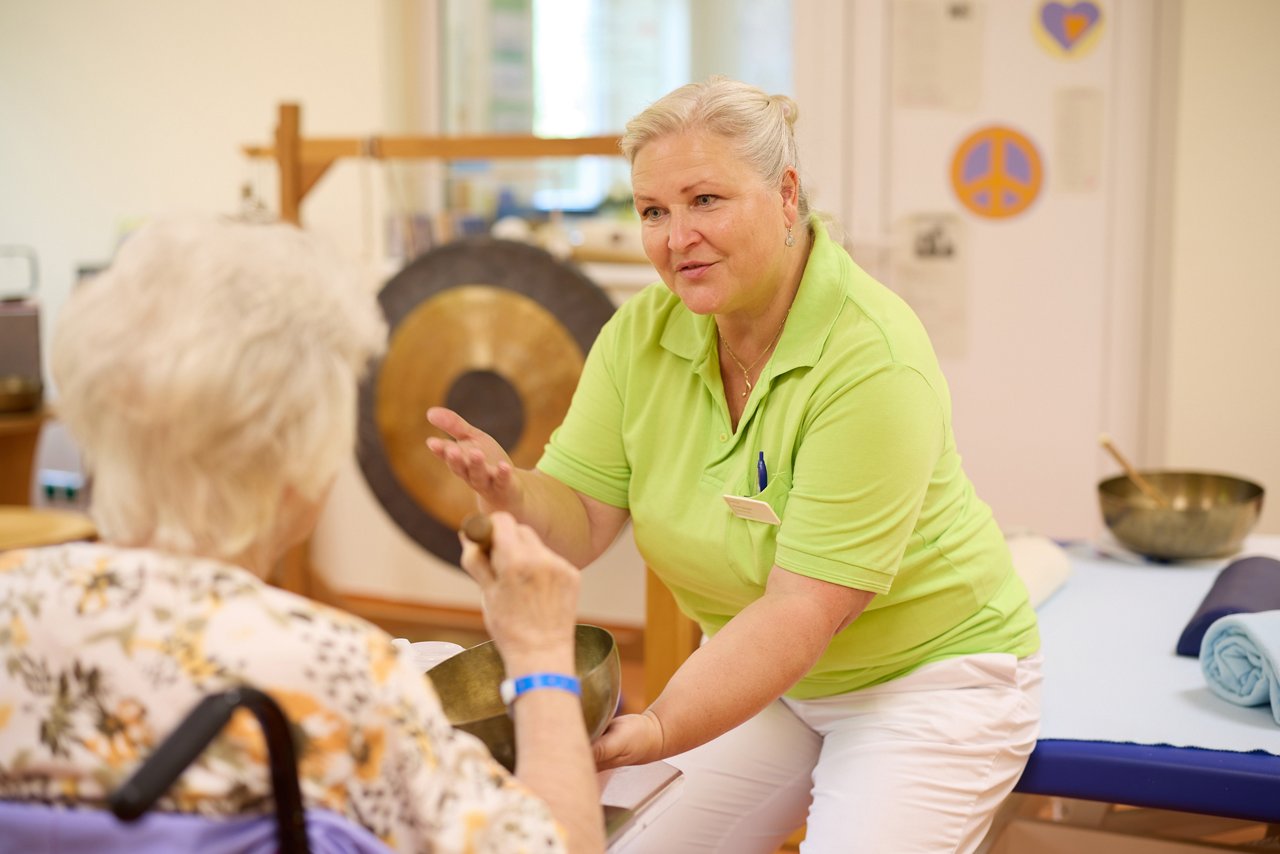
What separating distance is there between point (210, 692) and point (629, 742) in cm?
50

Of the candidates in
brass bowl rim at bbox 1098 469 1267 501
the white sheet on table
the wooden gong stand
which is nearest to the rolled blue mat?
the white sheet on table

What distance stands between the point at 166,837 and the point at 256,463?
25 centimetres

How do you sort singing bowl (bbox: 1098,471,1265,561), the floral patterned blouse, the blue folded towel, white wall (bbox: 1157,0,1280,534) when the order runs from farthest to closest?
1. white wall (bbox: 1157,0,1280,534)
2. singing bowl (bbox: 1098,471,1265,561)
3. the blue folded towel
4. the floral patterned blouse

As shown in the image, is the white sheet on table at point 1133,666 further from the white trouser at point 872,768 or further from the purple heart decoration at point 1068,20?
the purple heart decoration at point 1068,20

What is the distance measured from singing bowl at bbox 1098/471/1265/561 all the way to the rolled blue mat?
22 centimetres

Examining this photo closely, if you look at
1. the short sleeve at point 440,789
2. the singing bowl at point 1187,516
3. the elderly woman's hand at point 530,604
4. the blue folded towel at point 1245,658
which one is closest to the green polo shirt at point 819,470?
the blue folded towel at point 1245,658

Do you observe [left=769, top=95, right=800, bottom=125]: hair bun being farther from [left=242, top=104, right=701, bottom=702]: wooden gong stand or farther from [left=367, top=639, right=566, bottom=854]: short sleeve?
[left=242, top=104, right=701, bottom=702]: wooden gong stand

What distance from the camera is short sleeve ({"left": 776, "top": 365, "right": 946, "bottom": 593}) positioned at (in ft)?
4.40

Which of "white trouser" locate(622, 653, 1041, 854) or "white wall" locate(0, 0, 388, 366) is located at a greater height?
"white wall" locate(0, 0, 388, 366)

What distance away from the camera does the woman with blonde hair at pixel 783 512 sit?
1.35m

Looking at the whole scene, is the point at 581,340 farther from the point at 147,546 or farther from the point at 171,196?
the point at 147,546

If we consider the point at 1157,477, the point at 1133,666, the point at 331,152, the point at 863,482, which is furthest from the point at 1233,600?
the point at 331,152

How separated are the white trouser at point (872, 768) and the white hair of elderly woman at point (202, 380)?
0.79 metres

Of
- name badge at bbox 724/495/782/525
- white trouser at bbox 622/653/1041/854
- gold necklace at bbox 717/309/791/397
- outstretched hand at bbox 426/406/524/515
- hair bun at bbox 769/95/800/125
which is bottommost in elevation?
white trouser at bbox 622/653/1041/854
